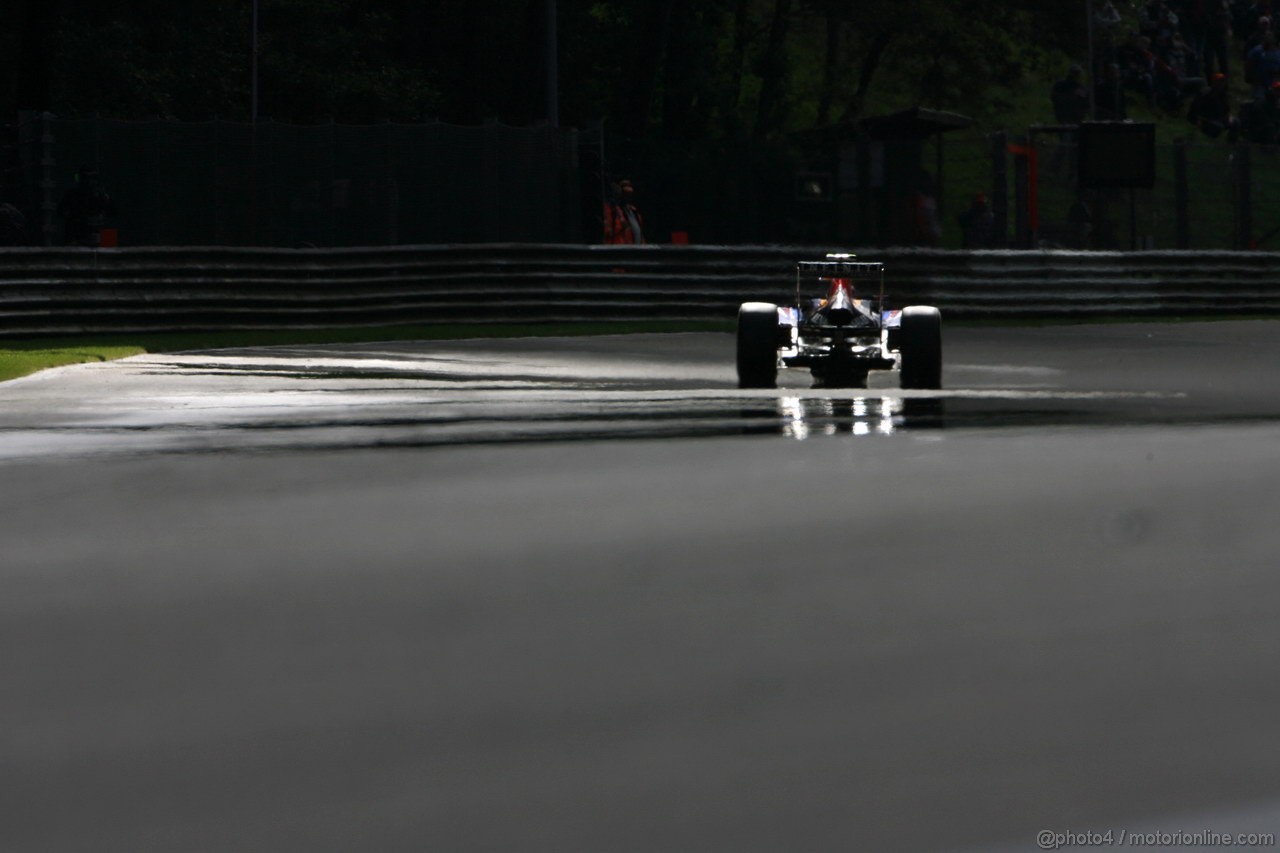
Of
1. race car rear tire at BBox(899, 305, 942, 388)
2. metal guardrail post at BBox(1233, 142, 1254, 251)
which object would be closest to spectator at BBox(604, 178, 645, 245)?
metal guardrail post at BBox(1233, 142, 1254, 251)

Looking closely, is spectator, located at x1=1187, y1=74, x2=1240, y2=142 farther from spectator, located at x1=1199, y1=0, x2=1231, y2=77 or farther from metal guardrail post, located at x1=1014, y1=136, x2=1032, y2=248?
metal guardrail post, located at x1=1014, y1=136, x2=1032, y2=248

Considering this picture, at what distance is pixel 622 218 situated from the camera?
27625mm

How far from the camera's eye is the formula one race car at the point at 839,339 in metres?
14.7

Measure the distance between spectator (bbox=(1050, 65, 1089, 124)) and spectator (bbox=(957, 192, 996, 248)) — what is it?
748 inches

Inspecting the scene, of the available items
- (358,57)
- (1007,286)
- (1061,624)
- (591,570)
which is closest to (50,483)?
(591,570)

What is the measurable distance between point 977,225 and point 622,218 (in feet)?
17.7

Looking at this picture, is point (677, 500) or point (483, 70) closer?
point (677, 500)

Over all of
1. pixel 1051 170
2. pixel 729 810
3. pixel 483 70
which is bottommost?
pixel 729 810

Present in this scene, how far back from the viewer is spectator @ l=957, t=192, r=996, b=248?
29.6 metres

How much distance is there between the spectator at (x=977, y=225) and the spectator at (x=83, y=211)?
11571 mm

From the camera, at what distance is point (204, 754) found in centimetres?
410

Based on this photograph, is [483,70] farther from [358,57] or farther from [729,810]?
[729,810]

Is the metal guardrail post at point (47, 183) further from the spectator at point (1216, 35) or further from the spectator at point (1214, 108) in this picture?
the spectator at point (1216, 35)

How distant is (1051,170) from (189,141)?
468 inches
